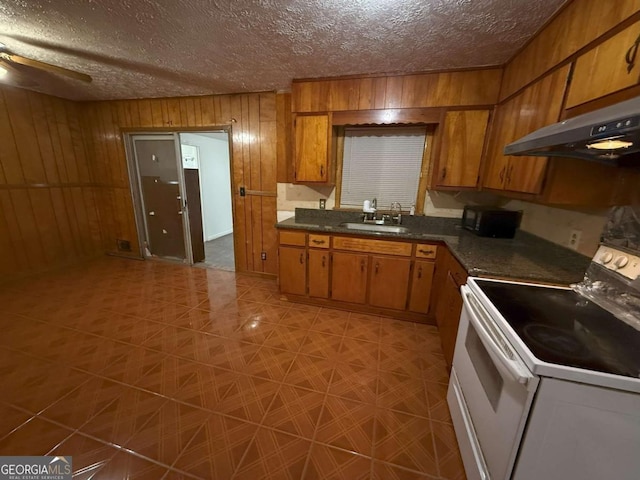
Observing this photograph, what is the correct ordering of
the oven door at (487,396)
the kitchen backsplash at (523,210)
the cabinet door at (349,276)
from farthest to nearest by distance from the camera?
the cabinet door at (349,276) < the kitchen backsplash at (523,210) < the oven door at (487,396)

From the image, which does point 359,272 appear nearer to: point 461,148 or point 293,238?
point 293,238

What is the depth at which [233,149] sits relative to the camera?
3.36 metres

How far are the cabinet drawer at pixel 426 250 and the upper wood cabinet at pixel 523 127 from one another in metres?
0.72

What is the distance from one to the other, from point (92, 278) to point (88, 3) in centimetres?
328

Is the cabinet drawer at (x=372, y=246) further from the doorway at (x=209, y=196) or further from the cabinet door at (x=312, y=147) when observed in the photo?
the doorway at (x=209, y=196)

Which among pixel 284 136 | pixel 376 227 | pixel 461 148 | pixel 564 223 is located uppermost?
pixel 284 136

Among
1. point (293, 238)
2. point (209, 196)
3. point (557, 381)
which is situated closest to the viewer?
point (557, 381)

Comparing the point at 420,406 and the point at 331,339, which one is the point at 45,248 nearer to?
the point at 331,339

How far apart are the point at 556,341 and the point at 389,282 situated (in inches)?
65.0

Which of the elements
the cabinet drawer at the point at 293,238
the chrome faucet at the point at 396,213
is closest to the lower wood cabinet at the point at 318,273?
the cabinet drawer at the point at 293,238

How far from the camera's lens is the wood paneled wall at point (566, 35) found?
1125mm

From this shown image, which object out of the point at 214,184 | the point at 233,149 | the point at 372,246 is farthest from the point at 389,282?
the point at 214,184

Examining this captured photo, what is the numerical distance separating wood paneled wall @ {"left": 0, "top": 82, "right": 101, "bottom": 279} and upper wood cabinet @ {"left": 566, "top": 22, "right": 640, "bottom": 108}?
5.56 meters

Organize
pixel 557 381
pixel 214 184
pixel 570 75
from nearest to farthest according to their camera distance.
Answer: pixel 557 381, pixel 570 75, pixel 214 184
